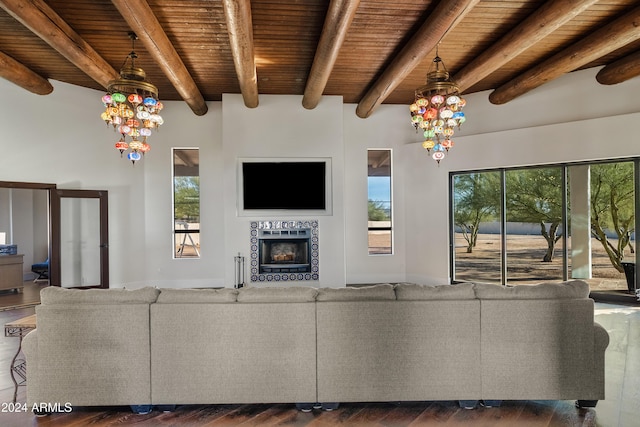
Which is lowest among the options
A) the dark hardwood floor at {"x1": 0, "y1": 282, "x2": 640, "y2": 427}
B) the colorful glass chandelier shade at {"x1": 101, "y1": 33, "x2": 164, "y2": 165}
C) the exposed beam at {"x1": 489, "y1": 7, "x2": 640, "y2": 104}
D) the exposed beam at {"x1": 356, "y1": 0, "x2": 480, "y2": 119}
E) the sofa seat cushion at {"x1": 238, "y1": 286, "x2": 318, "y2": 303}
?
the dark hardwood floor at {"x1": 0, "y1": 282, "x2": 640, "y2": 427}

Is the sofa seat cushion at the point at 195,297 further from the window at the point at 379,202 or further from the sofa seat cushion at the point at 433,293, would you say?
the window at the point at 379,202

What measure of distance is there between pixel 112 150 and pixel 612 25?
27.2ft

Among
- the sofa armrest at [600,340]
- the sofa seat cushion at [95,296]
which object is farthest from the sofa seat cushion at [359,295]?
the sofa armrest at [600,340]

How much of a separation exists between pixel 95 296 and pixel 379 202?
236 inches

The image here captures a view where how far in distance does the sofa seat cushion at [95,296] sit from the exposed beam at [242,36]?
2.75 metres

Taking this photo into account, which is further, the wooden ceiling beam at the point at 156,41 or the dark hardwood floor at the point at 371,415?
the wooden ceiling beam at the point at 156,41

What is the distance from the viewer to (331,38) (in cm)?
Result: 393

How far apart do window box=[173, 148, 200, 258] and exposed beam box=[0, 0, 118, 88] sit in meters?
2.36

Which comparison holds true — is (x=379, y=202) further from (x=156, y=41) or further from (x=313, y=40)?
(x=156, y=41)

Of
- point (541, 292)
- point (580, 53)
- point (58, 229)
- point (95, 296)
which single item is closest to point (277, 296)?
point (95, 296)

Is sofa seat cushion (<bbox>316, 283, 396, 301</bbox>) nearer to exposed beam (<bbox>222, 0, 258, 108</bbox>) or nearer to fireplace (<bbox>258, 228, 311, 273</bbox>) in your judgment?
exposed beam (<bbox>222, 0, 258, 108</bbox>)

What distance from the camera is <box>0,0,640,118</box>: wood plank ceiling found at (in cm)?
372

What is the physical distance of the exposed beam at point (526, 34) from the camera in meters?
3.55

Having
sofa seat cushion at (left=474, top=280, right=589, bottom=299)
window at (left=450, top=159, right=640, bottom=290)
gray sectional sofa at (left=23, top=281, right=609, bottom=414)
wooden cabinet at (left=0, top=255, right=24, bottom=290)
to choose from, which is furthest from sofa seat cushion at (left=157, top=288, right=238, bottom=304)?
wooden cabinet at (left=0, top=255, right=24, bottom=290)
